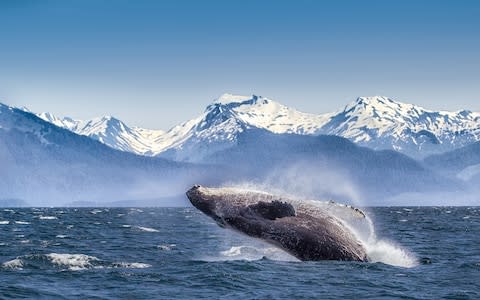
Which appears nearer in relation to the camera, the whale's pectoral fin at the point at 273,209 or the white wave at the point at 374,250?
the whale's pectoral fin at the point at 273,209

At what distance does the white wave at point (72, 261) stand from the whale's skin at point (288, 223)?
5895 mm

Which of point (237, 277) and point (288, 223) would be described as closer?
point (288, 223)

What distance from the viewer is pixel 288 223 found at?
64.3 ft

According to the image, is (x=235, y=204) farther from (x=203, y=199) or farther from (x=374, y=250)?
(x=374, y=250)

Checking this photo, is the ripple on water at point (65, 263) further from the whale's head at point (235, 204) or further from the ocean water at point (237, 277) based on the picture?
the whale's head at point (235, 204)

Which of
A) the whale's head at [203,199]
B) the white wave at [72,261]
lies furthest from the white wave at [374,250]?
the white wave at [72,261]

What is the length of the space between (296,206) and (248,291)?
359 cm

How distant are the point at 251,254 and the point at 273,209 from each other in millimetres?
10525

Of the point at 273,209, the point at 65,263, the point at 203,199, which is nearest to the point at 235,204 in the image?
the point at 203,199

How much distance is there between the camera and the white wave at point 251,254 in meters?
24.9

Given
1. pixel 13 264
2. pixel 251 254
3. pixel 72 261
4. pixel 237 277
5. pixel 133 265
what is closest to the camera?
pixel 237 277

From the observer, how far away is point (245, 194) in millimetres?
20219

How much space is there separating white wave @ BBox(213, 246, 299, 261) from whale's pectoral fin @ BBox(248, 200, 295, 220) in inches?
142

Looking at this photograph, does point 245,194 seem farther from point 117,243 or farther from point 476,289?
point 117,243
